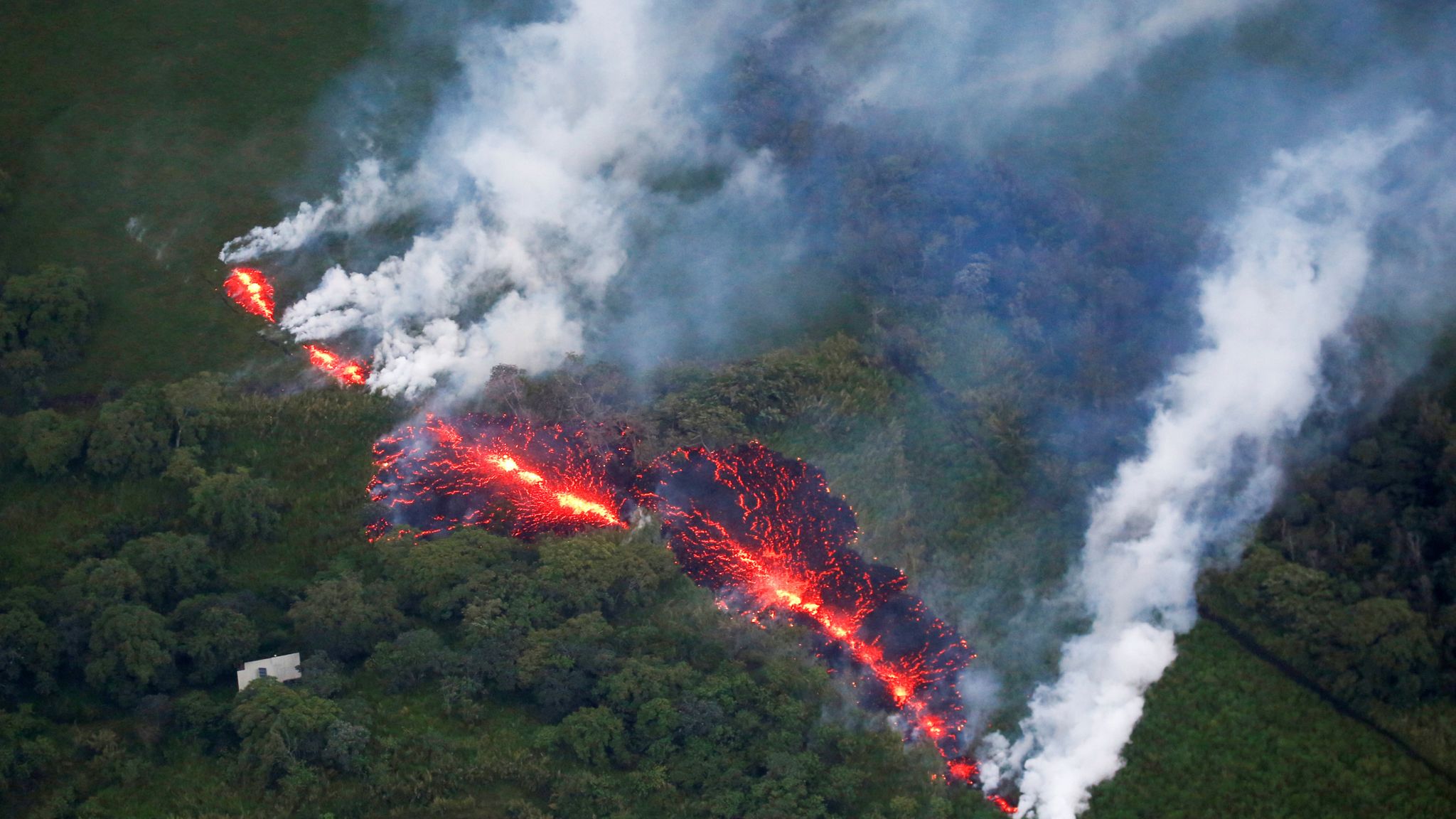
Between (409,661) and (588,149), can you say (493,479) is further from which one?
(588,149)

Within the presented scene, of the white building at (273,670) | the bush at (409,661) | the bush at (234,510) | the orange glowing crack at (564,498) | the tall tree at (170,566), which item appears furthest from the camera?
the orange glowing crack at (564,498)

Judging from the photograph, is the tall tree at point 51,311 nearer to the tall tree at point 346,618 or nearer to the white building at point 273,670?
the tall tree at point 346,618

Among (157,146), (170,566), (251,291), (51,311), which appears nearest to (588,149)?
(251,291)

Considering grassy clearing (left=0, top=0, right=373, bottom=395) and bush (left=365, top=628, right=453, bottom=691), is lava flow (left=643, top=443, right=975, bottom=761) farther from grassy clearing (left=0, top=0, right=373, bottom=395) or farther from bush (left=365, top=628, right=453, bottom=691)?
grassy clearing (left=0, top=0, right=373, bottom=395)

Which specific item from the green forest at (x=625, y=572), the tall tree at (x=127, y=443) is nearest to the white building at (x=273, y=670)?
the green forest at (x=625, y=572)

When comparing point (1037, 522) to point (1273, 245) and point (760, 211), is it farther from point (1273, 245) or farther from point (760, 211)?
point (760, 211)

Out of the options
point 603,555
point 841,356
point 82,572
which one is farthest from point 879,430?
point 82,572
